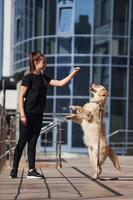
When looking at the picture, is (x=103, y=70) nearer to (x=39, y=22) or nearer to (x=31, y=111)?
(x=39, y=22)

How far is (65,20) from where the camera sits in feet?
105

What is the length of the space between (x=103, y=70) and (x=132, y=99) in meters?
1.98

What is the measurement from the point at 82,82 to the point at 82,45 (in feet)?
5.94

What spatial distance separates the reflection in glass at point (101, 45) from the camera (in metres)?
31.3

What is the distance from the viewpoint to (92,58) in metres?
31.2

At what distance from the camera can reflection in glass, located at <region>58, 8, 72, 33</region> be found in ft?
105

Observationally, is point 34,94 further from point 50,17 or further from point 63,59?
point 50,17

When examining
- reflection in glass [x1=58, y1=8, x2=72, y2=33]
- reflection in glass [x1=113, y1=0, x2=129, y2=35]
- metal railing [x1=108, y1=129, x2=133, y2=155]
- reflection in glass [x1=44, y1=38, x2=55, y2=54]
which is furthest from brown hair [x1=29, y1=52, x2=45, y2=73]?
reflection in glass [x1=44, y1=38, x2=55, y2=54]

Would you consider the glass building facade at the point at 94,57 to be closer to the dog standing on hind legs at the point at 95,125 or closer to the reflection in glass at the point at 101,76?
the reflection in glass at the point at 101,76

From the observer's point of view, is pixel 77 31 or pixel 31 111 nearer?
pixel 31 111

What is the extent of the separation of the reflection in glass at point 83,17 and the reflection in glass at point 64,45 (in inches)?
27.2

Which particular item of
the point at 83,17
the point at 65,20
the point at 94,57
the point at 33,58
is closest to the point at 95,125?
the point at 33,58

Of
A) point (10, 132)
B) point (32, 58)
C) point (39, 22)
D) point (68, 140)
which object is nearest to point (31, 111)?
point (32, 58)

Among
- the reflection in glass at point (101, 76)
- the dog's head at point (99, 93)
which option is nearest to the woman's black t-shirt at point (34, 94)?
the dog's head at point (99, 93)
